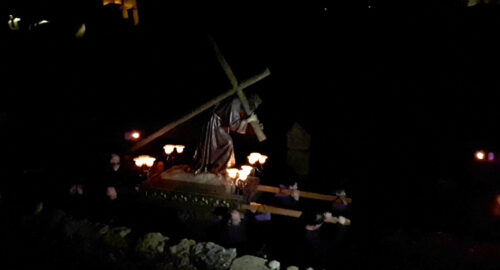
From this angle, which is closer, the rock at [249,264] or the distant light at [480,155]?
the rock at [249,264]

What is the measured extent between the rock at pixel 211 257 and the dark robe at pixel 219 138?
3.28m

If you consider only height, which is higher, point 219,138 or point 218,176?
point 219,138

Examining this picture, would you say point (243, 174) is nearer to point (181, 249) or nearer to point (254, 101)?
point (254, 101)

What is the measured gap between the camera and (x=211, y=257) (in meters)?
4.77

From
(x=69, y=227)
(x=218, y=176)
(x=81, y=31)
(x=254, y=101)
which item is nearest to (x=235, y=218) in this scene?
(x=218, y=176)

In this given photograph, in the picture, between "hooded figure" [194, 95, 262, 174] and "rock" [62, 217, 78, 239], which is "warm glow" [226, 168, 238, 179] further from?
"rock" [62, 217, 78, 239]

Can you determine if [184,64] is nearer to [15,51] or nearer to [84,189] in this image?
[84,189]

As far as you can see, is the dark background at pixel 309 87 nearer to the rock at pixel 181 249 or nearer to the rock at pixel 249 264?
the rock at pixel 181 249

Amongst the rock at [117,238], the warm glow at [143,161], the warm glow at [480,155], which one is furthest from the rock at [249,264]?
the warm glow at [480,155]

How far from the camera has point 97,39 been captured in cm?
1372

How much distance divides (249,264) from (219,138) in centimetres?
404

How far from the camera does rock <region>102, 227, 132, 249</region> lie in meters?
5.52

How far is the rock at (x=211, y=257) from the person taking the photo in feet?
15.2

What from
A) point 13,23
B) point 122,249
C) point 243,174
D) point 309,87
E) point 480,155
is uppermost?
point 13,23
